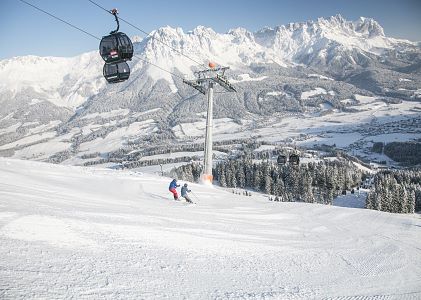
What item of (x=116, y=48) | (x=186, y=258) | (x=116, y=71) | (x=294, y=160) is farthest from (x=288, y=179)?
(x=186, y=258)

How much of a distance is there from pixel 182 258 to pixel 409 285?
16.7 ft

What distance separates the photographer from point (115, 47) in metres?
16.3

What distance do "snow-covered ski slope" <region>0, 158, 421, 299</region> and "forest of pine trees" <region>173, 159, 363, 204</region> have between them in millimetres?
84415

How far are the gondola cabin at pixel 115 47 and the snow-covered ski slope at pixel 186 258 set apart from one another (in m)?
7.20

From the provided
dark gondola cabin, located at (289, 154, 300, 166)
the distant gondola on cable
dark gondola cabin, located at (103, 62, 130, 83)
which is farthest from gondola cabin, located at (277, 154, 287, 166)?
the distant gondola on cable

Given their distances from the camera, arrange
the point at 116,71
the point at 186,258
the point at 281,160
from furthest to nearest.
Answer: the point at 281,160, the point at 116,71, the point at 186,258

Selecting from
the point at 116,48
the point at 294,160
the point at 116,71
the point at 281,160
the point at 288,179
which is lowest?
the point at 288,179

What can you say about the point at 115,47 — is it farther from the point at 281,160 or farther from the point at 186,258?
the point at 281,160

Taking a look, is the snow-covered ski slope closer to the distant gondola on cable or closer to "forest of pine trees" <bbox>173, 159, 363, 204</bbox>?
the distant gondola on cable

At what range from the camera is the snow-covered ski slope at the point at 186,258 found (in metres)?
5.94

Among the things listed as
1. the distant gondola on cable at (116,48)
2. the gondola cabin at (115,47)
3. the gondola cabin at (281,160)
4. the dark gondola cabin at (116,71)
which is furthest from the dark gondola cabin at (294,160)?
the gondola cabin at (115,47)

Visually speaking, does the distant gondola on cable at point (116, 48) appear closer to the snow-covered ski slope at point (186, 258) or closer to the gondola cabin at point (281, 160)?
the snow-covered ski slope at point (186, 258)

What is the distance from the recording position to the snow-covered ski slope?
19.5 feet

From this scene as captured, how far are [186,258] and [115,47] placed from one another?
11.3m
